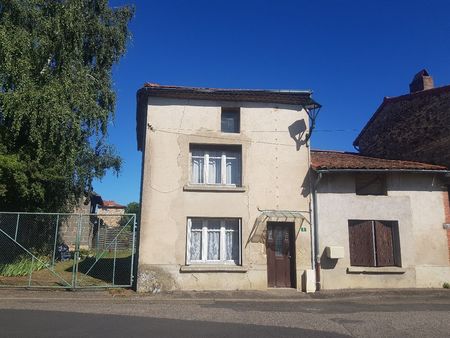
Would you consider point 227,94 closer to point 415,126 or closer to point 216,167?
point 216,167

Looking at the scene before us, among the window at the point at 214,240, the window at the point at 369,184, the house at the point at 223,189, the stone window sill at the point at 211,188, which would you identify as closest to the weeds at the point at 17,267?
the house at the point at 223,189

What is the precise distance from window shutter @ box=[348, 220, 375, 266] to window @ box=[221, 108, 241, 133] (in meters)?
5.29

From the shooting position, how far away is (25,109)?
13.4 meters

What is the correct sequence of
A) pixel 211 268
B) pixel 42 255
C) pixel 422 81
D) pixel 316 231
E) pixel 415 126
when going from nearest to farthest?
pixel 211 268 → pixel 316 231 → pixel 42 255 → pixel 415 126 → pixel 422 81

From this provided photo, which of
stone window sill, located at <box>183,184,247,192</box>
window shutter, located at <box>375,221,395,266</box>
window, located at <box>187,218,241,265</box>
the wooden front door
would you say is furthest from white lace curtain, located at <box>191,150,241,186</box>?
window shutter, located at <box>375,221,395,266</box>

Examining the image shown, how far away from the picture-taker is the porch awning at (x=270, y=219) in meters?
13.4

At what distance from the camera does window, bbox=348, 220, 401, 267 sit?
13750 millimetres

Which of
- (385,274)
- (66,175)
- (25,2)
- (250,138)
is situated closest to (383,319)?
(385,274)

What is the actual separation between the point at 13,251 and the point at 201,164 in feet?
24.7

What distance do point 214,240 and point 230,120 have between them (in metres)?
4.37

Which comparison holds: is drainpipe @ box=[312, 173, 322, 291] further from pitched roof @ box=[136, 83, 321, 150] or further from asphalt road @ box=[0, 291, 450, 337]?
pitched roof @ box=[136, 83, 321, 150]

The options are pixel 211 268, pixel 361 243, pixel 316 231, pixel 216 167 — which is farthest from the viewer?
pixel 216 167

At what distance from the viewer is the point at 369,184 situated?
48.1 ft

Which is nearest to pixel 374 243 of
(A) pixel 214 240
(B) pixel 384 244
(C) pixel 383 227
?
(B) pixel 384 244
